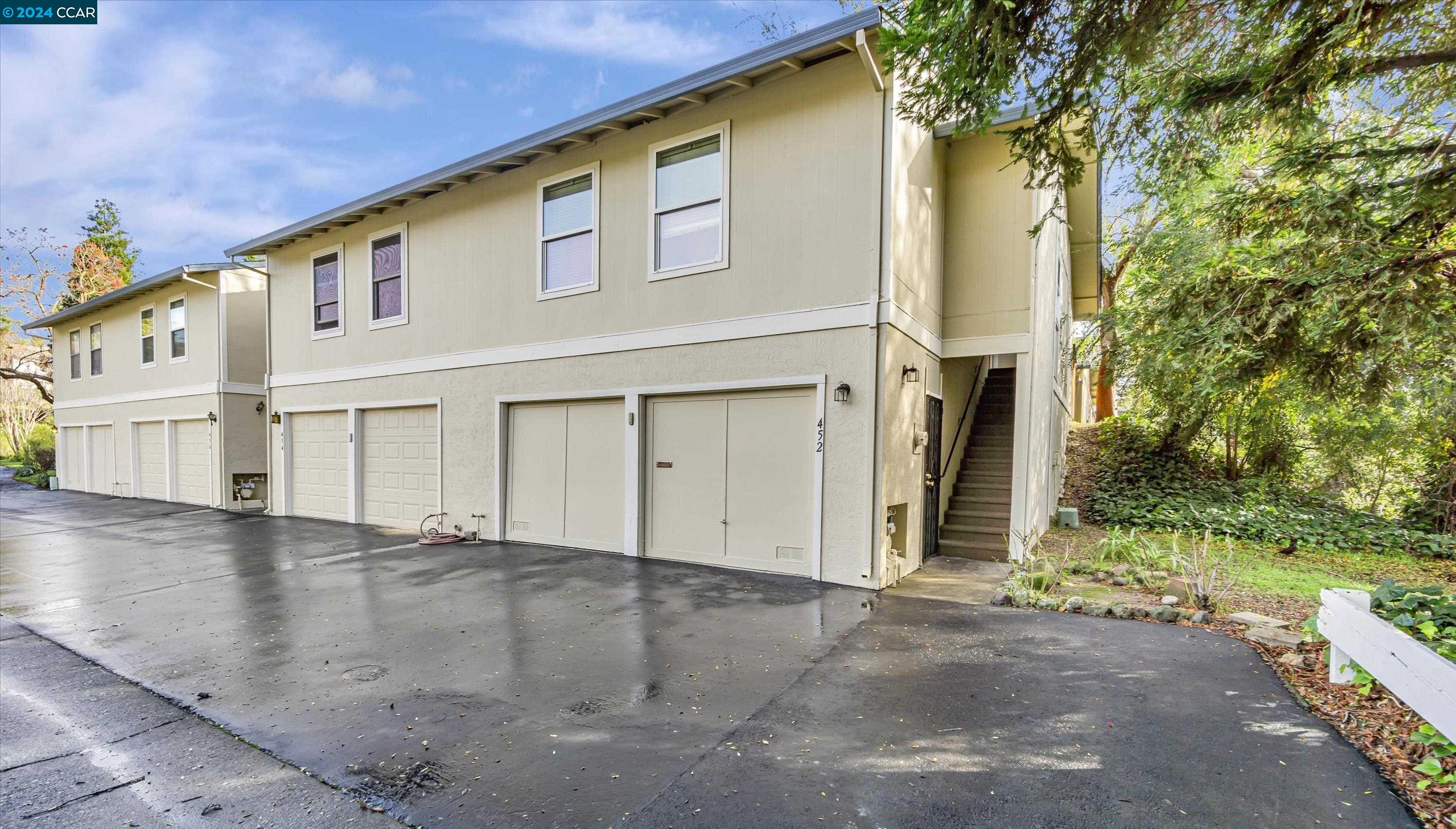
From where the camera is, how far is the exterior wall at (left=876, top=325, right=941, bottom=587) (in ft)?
20.6

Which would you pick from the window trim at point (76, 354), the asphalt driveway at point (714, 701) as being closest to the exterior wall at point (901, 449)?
the asphalt driveway at point (714, 701)

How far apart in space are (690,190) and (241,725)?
20.7 ft

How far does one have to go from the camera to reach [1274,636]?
468 centimetres

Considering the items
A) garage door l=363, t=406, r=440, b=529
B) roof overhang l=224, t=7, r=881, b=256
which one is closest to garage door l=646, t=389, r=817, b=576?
roof overhang l=224, t=7, r=881, b=256

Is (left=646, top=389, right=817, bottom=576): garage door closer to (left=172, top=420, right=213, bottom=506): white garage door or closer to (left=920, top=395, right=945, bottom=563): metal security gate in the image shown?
(left=920, top=395, right=945, bottom=563): metal security gate

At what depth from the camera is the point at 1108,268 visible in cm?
1866

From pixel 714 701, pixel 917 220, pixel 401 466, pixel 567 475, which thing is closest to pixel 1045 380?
pixel 917 220

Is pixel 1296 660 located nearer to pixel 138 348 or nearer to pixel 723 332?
pixel 723 332

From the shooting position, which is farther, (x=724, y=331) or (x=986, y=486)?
(x=986, y=486)

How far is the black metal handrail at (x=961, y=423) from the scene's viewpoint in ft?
28.9

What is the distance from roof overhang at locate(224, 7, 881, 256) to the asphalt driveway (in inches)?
208

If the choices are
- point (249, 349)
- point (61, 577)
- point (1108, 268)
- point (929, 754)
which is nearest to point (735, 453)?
point (929, 754)

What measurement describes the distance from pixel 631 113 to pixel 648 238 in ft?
4.60

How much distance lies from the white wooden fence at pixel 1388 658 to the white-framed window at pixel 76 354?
26.3 m
